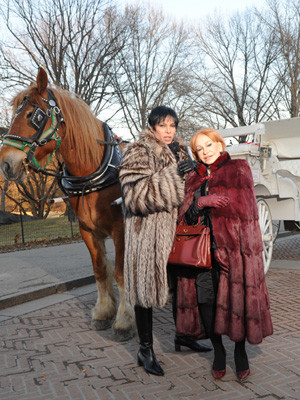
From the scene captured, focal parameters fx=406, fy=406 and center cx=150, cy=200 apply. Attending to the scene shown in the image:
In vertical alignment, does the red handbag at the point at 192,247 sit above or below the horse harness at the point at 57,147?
below

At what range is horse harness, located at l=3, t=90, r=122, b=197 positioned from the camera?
3430 mm

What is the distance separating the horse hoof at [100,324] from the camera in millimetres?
4141

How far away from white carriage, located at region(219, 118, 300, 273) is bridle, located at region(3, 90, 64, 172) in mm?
3327

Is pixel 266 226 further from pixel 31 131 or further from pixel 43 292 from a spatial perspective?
pixel 31 131

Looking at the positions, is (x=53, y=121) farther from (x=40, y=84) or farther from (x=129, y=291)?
(x=129, y=291)

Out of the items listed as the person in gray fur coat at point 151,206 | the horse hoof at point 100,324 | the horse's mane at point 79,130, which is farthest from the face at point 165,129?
the horse hoof at point 100,324

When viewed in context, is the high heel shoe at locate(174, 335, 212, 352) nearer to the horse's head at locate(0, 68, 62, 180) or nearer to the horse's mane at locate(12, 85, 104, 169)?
the horse's mane at locate(12, 85, 104, 169)

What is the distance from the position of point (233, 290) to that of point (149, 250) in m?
0.63

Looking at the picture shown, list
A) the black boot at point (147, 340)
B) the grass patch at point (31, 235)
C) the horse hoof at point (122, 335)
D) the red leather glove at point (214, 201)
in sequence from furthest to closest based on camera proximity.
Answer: the grass patch at point (31, 235)
the horse hoof at point (122, 335)
the black boot at point (147, 340)
the red leather glove at point (214, 201)

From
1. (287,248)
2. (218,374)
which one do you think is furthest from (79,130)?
(287,248)

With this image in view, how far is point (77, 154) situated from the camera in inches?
151

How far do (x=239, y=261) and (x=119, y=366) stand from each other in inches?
52.9

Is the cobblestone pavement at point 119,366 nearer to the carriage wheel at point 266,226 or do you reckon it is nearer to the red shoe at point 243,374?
the red shoe at point 243,374

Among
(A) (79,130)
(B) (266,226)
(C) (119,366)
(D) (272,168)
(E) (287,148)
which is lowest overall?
(C) (119,366)
